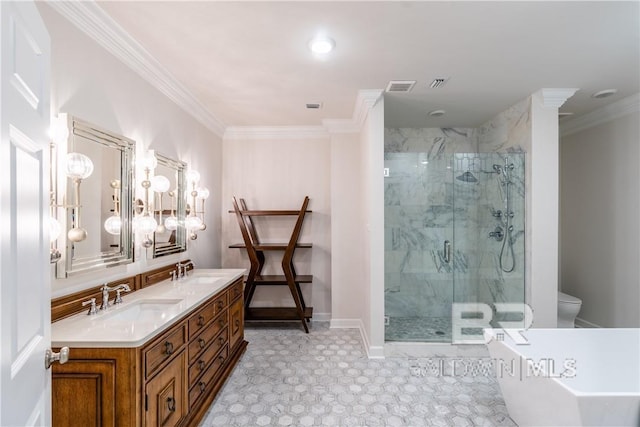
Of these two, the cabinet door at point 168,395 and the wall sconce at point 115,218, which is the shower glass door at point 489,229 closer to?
the cabinet door at point 168,395

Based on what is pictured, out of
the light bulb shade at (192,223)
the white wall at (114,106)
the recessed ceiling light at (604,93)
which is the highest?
the recessed ceiling light at (604,93)

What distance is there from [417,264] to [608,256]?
6.42 feet

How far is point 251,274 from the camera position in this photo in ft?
11.9

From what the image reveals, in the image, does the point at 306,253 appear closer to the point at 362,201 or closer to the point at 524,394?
the point at 362,201

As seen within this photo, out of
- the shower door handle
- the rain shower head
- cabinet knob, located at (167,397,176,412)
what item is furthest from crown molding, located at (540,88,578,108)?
cabinet knob, located at (167,397,176,412)

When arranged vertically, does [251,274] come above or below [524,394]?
above

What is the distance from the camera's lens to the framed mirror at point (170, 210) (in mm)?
2414

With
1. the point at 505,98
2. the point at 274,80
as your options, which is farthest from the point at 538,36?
the point at 274,80

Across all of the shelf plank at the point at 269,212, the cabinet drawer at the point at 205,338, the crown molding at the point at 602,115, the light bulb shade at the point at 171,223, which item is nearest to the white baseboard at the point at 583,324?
the crown molding at the point at 602,115

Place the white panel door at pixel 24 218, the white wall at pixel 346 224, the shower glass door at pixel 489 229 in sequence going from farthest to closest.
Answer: the white wall at pixel 346 224 → the shower glass door at pixel 489 229 → the white panel door at pixel 24 218

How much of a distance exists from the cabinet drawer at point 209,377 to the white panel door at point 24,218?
111 centimetres

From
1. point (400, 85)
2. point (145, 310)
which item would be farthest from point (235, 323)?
A: point (400, 85)

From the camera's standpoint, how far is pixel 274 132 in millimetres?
3941

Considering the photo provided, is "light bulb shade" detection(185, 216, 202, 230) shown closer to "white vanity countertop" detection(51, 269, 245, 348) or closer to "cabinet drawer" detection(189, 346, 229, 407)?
"white vanity countertop" detection(51, 269, 245, 348)
